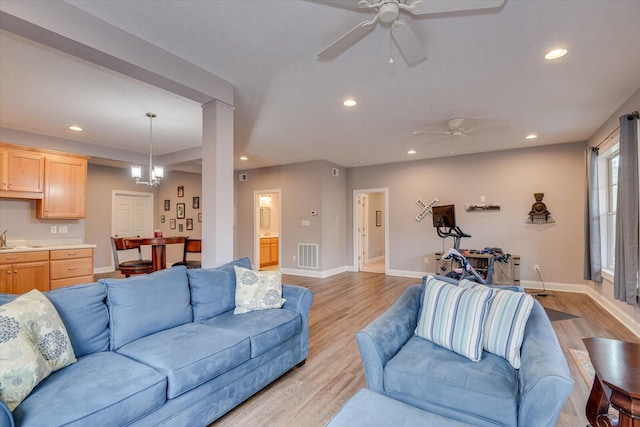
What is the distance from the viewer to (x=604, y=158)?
466 centimetres

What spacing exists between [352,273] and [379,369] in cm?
556

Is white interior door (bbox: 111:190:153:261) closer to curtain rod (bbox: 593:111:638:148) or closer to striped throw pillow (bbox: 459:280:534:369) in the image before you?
striped throw pillow (bbox: 459:280:534:369)

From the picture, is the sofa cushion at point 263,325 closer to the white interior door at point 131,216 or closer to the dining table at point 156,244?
the dining table at point 156,244

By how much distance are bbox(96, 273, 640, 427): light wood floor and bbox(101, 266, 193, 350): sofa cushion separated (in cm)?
78

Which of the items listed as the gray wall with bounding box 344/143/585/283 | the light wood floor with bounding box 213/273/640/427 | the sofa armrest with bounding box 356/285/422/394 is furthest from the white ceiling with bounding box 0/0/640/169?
the light wood floor with bounding box 213/273/640/427

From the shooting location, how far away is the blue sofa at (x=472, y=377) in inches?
50.5

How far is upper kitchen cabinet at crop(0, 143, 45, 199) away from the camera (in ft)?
14.3

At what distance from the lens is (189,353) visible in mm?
1811

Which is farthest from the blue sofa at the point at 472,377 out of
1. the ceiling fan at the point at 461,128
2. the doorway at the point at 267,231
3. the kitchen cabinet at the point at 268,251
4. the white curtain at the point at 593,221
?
the kitchen cabinet at the point at 268,251

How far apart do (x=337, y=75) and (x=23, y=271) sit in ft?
15.7

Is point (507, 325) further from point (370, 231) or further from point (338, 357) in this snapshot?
point (370, 231)

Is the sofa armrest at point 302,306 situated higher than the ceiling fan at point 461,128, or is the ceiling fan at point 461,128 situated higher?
the ceiling fan at point 461,128

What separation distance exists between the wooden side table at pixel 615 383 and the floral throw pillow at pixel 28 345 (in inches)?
98.1

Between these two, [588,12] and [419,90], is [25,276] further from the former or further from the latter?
[588,12]
